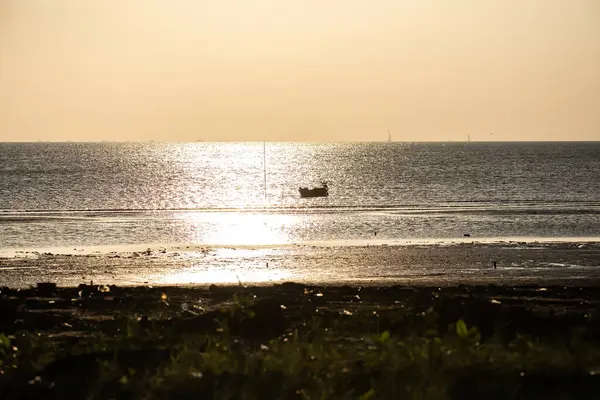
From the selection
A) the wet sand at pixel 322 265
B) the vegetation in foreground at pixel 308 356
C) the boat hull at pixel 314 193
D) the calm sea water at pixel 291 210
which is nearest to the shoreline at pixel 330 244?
the wet sand at pixel 322 265

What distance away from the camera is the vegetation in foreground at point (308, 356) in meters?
11.2

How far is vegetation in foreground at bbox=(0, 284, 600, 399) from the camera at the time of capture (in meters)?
11.2

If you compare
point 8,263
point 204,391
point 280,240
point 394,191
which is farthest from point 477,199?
point 204,391

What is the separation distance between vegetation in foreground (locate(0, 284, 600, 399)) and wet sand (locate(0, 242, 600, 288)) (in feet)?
48.5

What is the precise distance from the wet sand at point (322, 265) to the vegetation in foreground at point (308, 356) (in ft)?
48.5

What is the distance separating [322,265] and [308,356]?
29.2 metres

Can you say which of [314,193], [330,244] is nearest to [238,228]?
[330,244]

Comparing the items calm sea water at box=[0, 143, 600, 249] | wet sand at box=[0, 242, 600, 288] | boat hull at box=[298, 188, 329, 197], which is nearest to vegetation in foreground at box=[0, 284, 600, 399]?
wet sand at box=[0, 242, 600, 288]

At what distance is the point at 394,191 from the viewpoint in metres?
123

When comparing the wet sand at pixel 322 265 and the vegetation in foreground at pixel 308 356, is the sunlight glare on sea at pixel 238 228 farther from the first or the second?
the vegetation in foreground at pixel 308 356

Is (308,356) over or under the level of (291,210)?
over

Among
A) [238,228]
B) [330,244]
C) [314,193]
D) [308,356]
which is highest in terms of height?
[308,356]

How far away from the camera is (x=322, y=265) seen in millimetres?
41969

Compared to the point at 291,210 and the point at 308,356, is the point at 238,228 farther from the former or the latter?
the point at 308,356
